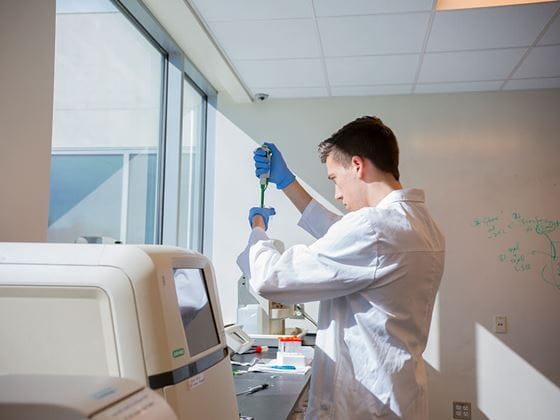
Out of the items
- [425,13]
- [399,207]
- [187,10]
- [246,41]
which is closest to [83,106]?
[187,10]

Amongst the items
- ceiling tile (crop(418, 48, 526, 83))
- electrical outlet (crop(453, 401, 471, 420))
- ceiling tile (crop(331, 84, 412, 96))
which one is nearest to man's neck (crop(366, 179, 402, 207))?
ceiling tile (crop(418, 48, 526, 83))

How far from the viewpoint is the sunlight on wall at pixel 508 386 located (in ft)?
9.83

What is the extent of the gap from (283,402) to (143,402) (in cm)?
114

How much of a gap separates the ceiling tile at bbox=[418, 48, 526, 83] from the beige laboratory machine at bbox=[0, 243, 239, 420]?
216cm

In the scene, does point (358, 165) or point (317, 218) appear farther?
point (317, 218)

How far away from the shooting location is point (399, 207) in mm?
1419

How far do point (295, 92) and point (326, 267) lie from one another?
2054mm

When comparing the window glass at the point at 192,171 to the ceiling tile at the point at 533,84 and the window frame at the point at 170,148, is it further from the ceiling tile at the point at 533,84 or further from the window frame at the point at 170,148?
the ceiling tile at the point at 533,84

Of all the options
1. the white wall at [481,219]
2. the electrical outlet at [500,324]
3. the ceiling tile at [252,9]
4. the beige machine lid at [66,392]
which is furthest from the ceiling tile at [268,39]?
the beige machine lid at [66,392]

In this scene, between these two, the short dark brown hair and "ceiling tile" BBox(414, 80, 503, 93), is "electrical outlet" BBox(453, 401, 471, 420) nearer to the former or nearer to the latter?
"ceiling tile" BBox(414, 80, 503, 93)

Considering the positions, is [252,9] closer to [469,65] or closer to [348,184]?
[348,184]

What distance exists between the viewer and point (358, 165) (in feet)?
4.99

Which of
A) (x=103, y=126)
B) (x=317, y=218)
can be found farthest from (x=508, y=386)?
(x=103, y=126)

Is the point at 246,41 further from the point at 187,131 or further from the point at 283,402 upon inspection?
the point at 283,402
